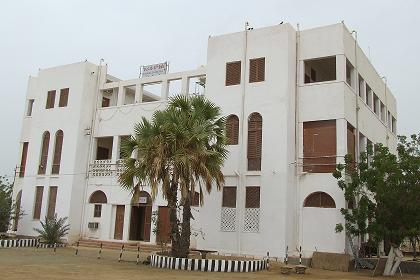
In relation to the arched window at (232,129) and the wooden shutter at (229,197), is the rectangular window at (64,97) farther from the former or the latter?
the wooden shutter at (229,197)

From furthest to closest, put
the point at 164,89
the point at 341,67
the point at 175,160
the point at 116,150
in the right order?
the point at 116,150
the point at 164,89
the point at 341,67
the point at 175,160

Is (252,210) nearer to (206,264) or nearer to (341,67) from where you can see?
(206,264)

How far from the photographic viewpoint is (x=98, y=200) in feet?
92.9

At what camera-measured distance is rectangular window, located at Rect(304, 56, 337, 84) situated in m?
23.7

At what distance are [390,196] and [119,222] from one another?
1561cm

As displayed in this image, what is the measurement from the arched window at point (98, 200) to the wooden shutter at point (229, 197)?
8.56m

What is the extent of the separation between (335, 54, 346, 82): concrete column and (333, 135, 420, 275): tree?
414 centimetres

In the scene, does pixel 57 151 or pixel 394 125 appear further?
pixel 394 125

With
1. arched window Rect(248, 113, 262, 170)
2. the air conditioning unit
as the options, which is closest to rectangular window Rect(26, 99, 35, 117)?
the air conditioning unit

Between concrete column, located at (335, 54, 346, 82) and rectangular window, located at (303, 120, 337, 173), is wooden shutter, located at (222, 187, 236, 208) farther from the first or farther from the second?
concrete column, located at (335, 54, 346, 82)

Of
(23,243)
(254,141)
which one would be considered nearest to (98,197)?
(23,243)

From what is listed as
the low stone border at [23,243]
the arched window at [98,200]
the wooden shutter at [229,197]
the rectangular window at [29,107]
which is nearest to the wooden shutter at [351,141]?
the wooden shutter at [229,197]

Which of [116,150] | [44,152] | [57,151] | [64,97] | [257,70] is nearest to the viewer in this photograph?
[257,70]

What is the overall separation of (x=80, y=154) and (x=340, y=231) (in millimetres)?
16418
